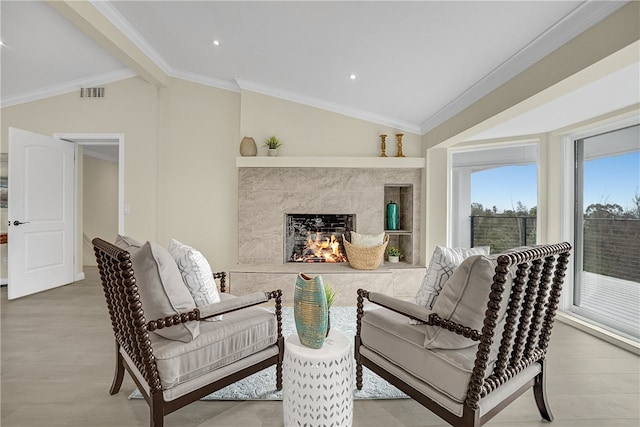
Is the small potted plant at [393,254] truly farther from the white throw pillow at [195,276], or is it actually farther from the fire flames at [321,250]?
Answer: the white throw pillow at [195,276]

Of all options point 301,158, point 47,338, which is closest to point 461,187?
point 301,158

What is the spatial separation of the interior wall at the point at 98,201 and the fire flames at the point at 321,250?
4.36m

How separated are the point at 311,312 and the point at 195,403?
99 cm

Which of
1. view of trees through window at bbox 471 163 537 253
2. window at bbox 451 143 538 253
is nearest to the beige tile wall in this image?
window at bbox 451 143 538 253

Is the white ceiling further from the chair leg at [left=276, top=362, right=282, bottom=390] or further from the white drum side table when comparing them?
the chair leg at [left=276, top=362, right=282, bottom=390]

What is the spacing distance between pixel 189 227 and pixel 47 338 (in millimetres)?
2035

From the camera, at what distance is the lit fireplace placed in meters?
4.58

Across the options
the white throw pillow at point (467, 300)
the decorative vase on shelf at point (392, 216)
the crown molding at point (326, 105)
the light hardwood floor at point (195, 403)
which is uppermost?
the crown molding at point (326, 105)

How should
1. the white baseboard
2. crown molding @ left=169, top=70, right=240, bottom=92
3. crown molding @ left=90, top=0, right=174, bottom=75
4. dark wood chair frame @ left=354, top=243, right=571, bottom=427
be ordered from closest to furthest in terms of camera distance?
dark wood chair frame @ left=354, top=243, right=571, bottom=427
the white baseboard
crown molding @ left=90, top=0, right=174, bottom=75
crown molding @ left=169, top=70, right=240, bottom=92

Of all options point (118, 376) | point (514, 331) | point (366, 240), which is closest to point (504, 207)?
point (366, 240)

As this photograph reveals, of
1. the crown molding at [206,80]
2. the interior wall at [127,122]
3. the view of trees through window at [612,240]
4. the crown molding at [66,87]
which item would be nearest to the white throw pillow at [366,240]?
the view of trees through window at [612,240]

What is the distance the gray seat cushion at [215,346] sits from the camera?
154cm

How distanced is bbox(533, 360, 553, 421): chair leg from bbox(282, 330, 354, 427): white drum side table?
1.07 metres

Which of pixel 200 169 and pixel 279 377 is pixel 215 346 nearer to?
pixel 279 377
